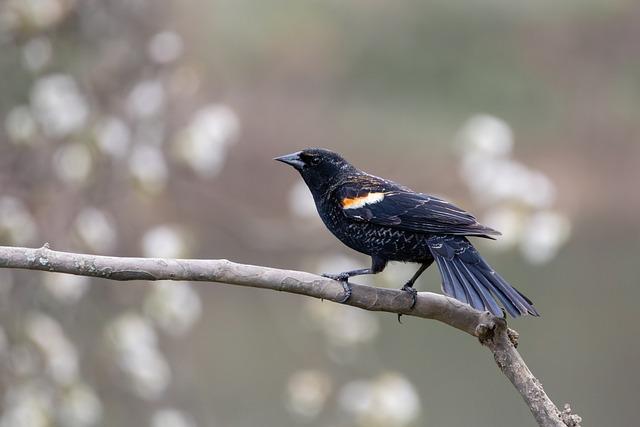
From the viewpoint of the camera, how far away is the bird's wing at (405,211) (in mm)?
3061

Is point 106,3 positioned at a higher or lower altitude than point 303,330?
higher

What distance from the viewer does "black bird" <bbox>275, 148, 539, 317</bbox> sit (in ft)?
9.59

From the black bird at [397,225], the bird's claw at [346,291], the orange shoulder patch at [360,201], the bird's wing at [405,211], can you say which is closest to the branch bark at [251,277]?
the bird's claw at [346,291]

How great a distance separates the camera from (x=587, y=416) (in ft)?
21.4

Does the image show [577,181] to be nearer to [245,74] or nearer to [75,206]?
[245,74]

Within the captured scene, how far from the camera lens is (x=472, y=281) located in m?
2.86

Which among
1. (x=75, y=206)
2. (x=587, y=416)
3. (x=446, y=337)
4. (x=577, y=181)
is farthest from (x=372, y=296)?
(x=577, y=181)

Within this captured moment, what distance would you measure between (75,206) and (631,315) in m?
5.33

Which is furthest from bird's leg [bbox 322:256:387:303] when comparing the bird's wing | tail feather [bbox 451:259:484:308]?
tail feather [bbox 451:259:484:308]

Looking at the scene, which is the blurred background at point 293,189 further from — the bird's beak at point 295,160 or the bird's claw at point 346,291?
the bird's claw at point 346,291

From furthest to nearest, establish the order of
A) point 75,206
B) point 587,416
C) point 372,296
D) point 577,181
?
point 577,181 → point 587,416 → point 75,206 → point 372,296

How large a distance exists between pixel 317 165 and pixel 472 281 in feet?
2.50

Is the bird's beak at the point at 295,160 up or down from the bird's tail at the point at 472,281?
up

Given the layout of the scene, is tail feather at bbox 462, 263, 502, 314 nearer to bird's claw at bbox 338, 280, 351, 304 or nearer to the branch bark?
the branch bark
